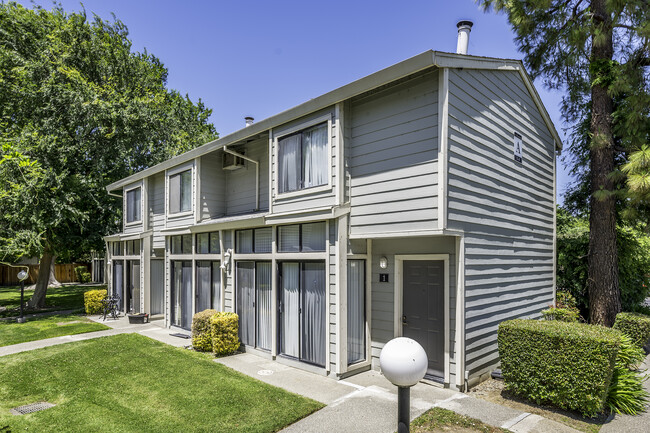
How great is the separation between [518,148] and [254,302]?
21.7ft

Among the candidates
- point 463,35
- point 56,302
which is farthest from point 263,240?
point 56,302

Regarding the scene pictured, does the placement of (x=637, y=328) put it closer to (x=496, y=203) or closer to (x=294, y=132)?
(x=496, y=203)

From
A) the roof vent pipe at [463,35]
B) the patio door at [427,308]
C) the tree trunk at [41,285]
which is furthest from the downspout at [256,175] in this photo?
the tree trunk at [41,285]

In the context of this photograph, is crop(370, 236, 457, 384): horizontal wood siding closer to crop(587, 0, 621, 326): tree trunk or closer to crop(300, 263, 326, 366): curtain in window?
crop(300, 263, 326, 366): curtain in window

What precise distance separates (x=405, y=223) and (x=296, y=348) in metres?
3.38

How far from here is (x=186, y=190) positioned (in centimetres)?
1173

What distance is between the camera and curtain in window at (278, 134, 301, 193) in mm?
7895

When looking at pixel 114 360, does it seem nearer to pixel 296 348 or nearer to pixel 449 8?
pixel 296 348

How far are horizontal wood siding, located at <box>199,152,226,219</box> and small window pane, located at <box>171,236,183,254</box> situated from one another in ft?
4.66

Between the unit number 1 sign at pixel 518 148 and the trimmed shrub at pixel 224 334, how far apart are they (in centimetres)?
707

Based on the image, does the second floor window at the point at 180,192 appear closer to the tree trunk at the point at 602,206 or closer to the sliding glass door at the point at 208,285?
the sliding glass door at the point at 208,285

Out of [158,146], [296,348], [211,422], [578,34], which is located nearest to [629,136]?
[578,34]

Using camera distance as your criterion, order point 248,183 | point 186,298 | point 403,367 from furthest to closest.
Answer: point 186,298 < point 248,183 < point 403,367

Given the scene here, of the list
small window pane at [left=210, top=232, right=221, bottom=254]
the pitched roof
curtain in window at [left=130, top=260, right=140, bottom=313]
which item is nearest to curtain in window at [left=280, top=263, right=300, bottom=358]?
small window pane at [left=210, top=232, right=221, bottom=254]
